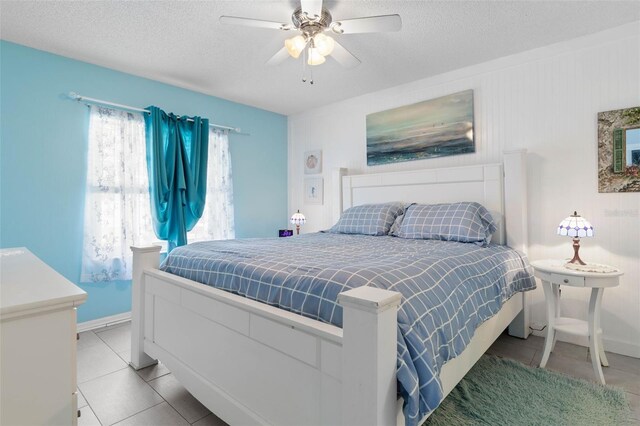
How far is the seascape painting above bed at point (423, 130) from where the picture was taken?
308cm

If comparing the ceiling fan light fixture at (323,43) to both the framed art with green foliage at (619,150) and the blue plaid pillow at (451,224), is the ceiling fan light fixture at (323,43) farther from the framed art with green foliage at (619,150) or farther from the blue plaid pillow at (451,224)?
the framed art with green foliage at (619,150)

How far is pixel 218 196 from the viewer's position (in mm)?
3854

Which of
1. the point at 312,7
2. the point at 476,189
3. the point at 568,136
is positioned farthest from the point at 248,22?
the point at 568,136

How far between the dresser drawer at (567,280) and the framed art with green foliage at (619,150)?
883mm

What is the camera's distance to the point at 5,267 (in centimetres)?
131

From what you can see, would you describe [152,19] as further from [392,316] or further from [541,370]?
[541,370]

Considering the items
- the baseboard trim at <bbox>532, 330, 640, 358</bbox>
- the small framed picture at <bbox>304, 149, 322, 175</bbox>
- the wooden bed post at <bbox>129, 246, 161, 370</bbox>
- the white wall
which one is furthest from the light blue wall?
the baseboard trim at <bbox>532, 330, 640, 358</bbox>


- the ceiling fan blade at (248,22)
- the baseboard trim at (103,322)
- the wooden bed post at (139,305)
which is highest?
the ceiling fan blade at (248,22)

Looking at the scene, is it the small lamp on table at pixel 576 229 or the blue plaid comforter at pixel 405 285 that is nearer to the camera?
the blue plaid comforter at pixel 405 285

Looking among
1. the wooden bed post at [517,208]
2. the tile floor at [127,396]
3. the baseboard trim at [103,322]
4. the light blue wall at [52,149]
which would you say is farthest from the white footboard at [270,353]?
the wooden bed post at [517,208]

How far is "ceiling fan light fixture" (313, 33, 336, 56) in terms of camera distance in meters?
2.04

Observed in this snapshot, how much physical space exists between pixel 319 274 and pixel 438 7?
1967 mm

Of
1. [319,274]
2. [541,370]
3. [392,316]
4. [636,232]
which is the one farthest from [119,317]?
[636,232]

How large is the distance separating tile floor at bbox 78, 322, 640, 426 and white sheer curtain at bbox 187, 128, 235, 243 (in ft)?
4.59
